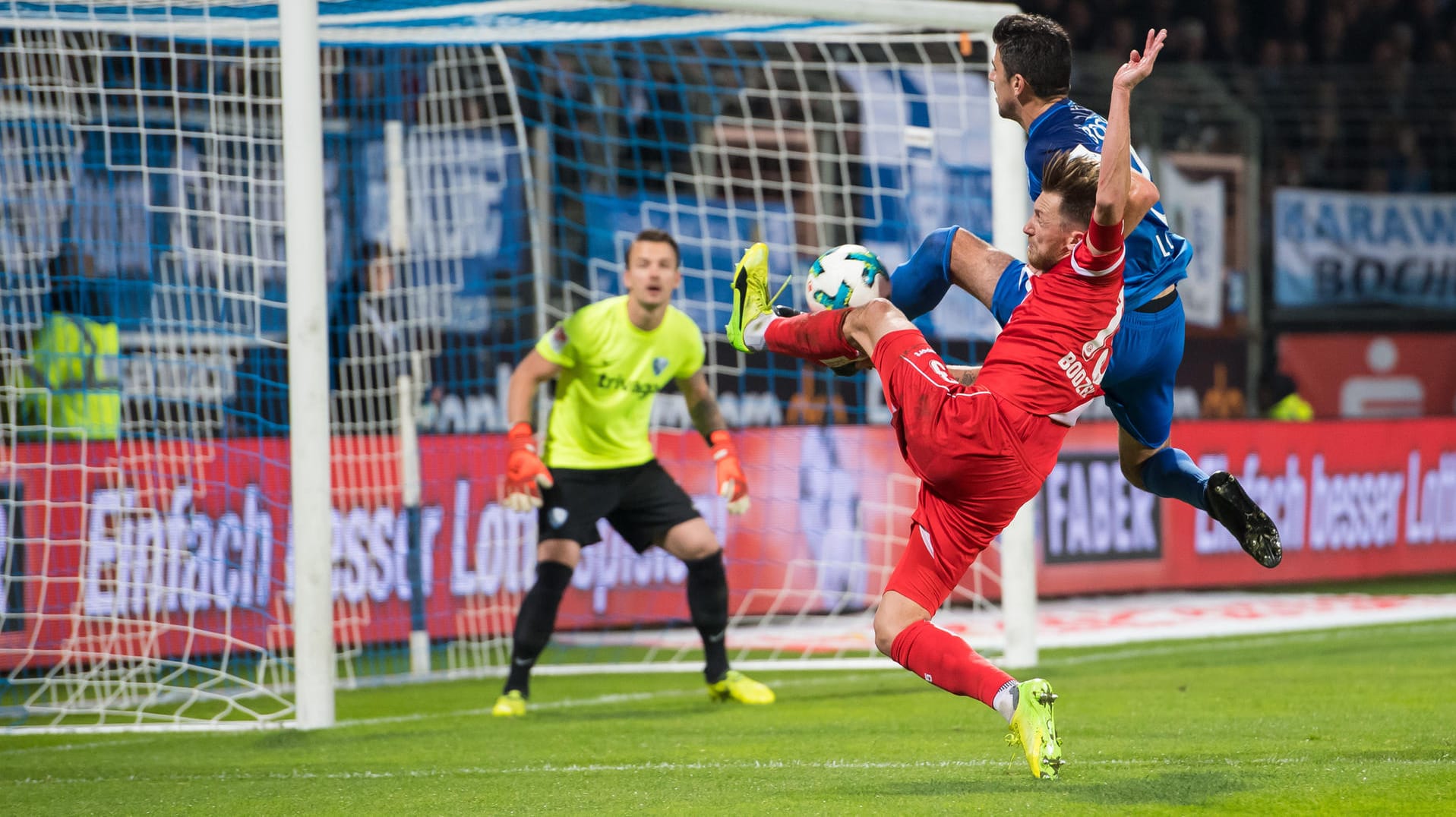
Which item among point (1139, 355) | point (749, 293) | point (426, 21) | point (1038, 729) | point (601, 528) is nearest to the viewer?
point (1038, 729)

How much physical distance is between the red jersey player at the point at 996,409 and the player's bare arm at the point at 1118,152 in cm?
10

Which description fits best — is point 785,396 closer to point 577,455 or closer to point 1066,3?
point 577,455

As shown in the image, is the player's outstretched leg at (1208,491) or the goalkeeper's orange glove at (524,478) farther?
the goalkeeper's orange glove at (524,478)

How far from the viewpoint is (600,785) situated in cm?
489

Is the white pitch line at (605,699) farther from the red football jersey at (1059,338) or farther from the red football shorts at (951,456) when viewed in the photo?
the red football jersey at (1059,338)

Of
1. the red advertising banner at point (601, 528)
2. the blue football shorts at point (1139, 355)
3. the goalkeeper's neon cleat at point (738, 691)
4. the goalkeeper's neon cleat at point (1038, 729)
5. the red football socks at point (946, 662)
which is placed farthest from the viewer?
the red advertising banner at point (601, 528)

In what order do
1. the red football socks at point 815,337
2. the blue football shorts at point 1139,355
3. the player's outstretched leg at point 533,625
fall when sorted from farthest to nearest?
the player's outstretched leg at point 533,625, the blue football shorts at point 1139,355, the red football socks at point 815,337

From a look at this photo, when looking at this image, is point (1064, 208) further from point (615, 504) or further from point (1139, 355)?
point (615, 504)

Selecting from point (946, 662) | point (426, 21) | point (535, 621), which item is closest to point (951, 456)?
point (946, 662)

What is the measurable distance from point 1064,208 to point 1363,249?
1138 centimetres

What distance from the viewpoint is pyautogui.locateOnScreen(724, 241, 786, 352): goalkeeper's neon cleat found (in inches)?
198

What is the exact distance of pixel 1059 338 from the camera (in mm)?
4422

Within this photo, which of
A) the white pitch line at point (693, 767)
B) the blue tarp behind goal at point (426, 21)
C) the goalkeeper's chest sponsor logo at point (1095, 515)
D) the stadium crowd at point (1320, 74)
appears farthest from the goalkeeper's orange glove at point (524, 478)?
the stadium crowd at point (1320, 74)

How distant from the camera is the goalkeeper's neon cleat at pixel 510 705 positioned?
22.4 ft
